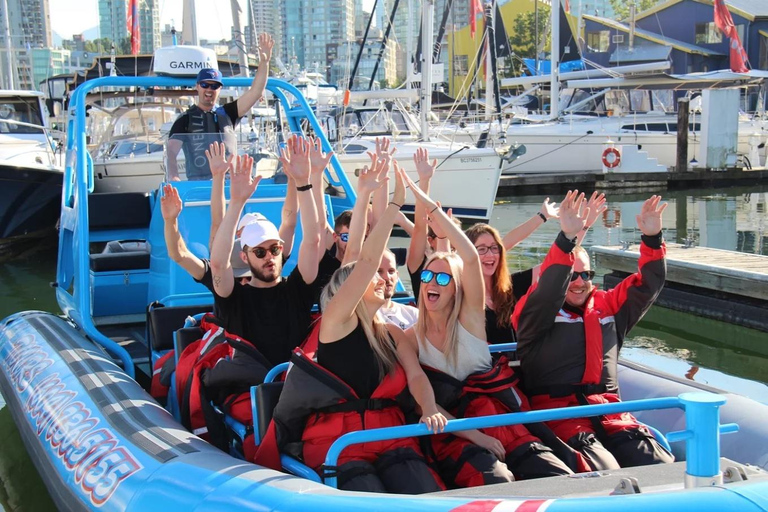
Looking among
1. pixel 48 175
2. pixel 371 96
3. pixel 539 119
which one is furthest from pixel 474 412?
pixel 539 119

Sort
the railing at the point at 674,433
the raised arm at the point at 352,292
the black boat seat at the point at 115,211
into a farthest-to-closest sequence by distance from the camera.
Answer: the black boat seat at the point at 115,211, the raised arm at the point at 352,292, the railing at the point at 674,433

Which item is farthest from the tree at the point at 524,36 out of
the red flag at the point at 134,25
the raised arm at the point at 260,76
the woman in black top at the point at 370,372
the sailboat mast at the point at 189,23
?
the woman in black top at the point at 370,372

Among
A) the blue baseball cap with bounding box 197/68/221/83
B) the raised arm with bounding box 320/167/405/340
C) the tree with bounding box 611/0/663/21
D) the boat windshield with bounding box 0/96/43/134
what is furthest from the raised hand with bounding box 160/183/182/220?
the tree with bounding box 611/0/663/21

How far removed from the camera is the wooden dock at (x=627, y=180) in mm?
21750

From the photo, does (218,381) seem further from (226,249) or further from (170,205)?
(170,205)

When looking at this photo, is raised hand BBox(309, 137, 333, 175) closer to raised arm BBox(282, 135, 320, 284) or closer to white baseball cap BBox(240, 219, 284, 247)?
raised arm BBox(282, 135, 320, 284)

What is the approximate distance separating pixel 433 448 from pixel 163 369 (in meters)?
1.86

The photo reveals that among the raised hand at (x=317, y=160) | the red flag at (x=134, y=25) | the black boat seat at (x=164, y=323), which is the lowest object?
the black boat seat at (x=164, y=323)

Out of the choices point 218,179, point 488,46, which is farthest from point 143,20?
point 218,179

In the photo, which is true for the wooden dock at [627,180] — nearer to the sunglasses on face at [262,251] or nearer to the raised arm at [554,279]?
the sunglasses on face at [262,251]

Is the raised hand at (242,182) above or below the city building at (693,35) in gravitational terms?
below

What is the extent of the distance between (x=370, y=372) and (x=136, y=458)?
3.35ft

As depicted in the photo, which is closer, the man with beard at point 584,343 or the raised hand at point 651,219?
the man with beard at point 584,343

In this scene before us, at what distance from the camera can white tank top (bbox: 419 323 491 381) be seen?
365 cm
